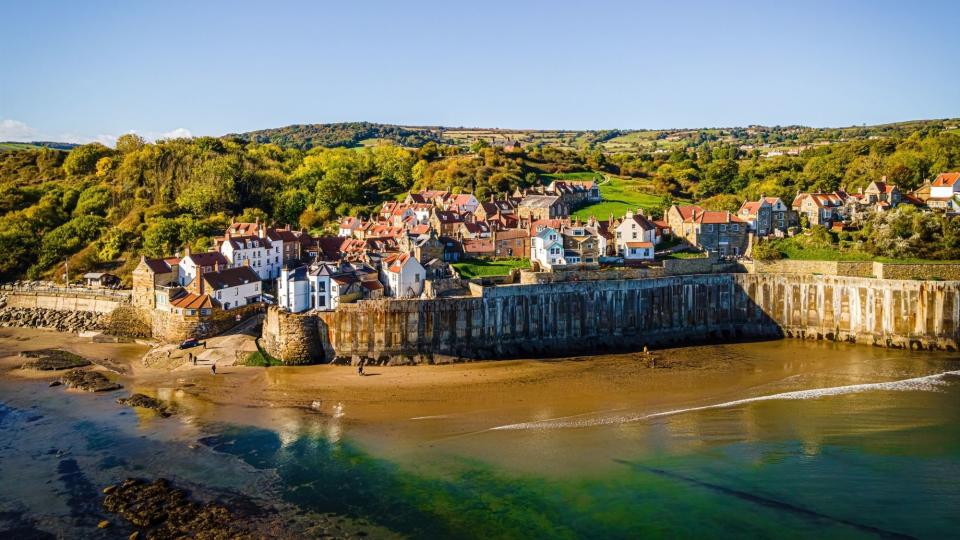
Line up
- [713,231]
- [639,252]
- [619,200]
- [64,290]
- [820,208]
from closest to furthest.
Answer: [639,252] < [64,290] < [713,231] < [820,208] < [619,200]

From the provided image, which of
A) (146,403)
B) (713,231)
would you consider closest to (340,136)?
(713,231)

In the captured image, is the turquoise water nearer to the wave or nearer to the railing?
the wave

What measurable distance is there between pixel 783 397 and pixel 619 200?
44.4 metres

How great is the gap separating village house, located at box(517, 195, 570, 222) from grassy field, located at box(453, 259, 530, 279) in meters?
14.0

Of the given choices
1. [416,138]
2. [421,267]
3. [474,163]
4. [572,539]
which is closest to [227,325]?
[421,267]

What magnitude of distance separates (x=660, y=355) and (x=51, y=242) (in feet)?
166

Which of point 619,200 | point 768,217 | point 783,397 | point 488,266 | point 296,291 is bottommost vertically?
point 783,397

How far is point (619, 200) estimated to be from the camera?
77.6 metres

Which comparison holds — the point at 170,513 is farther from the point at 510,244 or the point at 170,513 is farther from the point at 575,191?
the point at 575,191

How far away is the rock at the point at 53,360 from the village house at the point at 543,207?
36.2 meters

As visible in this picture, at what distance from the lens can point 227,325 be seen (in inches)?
1746

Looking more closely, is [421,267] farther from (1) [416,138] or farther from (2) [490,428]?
(1) [416,138]

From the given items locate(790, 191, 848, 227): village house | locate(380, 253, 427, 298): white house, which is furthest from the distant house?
locate(790, 191, 848, 227): village house

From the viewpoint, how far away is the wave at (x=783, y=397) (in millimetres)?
31344
